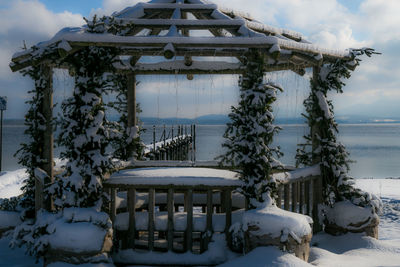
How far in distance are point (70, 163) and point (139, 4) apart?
113 inches

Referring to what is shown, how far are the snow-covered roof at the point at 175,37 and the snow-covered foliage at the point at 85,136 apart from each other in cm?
29

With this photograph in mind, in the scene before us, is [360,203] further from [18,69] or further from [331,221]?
[18,69]

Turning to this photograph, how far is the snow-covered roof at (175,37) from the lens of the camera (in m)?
5.28

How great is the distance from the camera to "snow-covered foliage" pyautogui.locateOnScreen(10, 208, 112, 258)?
16.2 feet

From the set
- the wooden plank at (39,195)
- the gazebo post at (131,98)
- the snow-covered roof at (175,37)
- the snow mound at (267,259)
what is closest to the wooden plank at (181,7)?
the snow-covered roof at (175,37)

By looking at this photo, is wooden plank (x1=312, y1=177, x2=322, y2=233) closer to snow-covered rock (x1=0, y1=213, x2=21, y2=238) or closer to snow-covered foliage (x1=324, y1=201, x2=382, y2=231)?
snow-covered foliage (x1=324, y1=201, x2=382, y2=231)

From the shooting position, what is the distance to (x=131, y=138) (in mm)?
8891

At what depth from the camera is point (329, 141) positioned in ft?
23.1

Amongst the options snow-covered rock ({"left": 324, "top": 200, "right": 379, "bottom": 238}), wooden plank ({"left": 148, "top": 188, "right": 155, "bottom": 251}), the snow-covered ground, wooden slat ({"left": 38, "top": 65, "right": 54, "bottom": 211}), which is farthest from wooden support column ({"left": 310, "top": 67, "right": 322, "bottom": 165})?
wooden slat ({"left": 38, "top": 65, "right": 54, "bottom": 211})

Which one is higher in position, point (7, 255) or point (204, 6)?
point (204, 6)

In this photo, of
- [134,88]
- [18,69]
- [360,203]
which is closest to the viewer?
[18,69]

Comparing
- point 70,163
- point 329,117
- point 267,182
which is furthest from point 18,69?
point 329,117

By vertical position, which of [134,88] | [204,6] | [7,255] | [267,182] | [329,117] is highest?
[204,6]

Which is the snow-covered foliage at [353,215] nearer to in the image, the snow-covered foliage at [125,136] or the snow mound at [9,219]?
the snow-covered foliage at [125,136]
